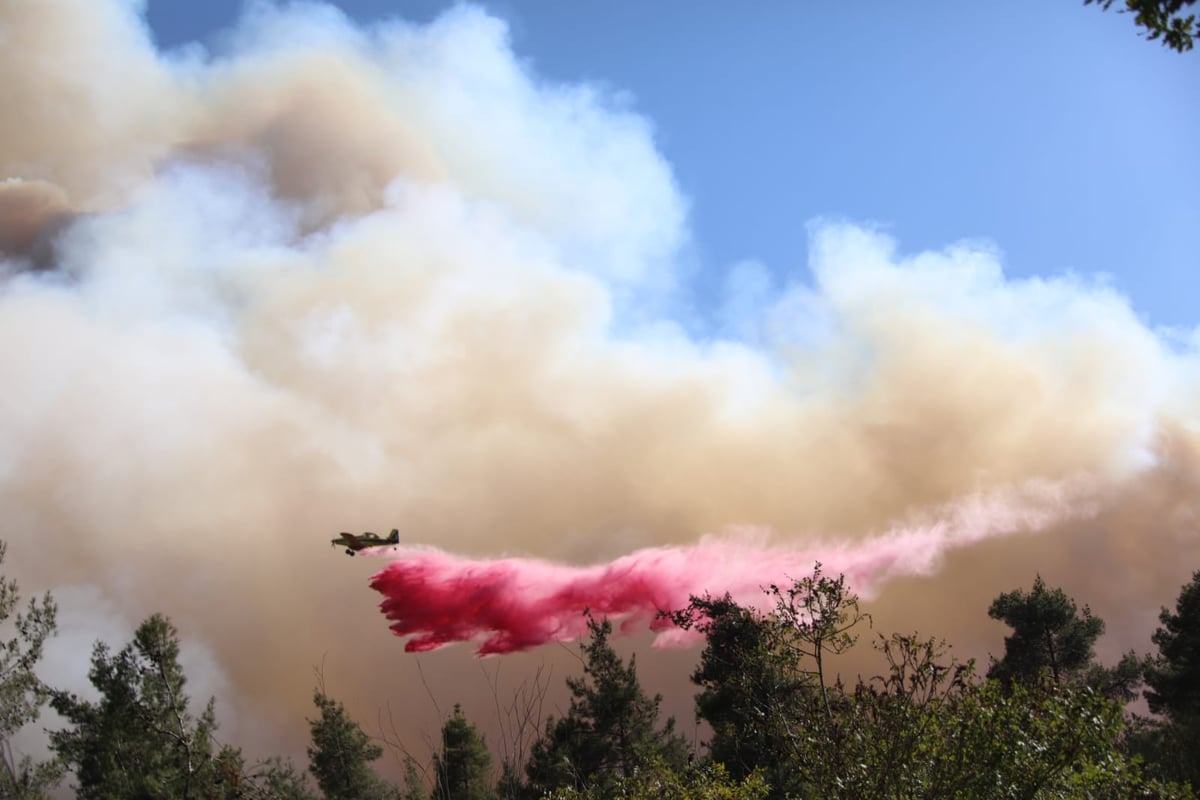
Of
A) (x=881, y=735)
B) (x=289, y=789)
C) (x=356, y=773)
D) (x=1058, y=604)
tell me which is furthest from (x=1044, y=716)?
(x=356, y=773)

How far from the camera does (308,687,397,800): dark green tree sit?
6544 cm

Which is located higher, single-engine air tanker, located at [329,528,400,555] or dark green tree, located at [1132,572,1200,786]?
single-engine air tanker, located at [329,528,400,555]

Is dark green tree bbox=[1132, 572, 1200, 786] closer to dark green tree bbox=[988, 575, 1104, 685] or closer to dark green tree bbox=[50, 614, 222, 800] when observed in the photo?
dark green tree bbox=[988, 575, 1104, 685]

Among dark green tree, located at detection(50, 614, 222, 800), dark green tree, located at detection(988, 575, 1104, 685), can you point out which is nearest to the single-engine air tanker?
dark green tree, located at detection(50, 614, 222, 800)

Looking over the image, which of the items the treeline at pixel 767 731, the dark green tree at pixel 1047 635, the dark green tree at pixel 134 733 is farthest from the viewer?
the dark green tree at pixel 1047 635

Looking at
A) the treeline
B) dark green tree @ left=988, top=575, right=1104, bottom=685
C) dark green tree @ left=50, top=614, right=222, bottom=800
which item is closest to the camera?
the treeline

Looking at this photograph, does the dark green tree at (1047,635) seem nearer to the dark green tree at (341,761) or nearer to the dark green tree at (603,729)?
the dark green tree at (603,729)

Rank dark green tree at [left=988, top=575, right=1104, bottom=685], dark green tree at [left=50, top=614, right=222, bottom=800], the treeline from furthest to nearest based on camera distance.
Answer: dark green tree at [left=988, top=575, right=1104, bottom=685]
dark green tree at [left=50, top=614, right=222, bottom=800]
the treeline

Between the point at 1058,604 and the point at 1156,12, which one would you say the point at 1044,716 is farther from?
the point at 1058,604

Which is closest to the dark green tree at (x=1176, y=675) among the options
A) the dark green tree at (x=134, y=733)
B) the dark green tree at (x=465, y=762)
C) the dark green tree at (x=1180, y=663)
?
the dark green tree at (x=1180, y=663)

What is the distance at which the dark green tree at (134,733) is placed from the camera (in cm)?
4759

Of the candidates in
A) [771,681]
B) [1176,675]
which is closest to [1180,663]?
[1176,675]

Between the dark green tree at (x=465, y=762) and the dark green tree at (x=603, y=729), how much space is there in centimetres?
589

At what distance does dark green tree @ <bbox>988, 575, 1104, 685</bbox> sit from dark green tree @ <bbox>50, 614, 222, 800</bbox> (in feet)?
196
